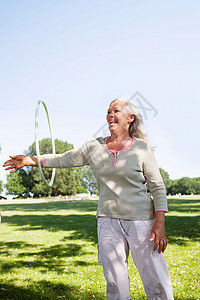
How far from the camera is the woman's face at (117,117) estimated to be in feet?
10.3

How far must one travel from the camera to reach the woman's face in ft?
10.3

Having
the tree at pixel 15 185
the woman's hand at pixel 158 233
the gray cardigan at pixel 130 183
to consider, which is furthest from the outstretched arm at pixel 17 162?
the tree at pixel 15 185

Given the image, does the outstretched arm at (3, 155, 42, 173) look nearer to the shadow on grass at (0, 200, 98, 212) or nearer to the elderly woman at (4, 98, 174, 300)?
the elderly woman at (4, 98, 174, 300)

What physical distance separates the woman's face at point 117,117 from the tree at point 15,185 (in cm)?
7915

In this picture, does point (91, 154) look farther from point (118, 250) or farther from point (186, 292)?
point (186, 292)

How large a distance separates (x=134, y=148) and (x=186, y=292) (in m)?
3.98

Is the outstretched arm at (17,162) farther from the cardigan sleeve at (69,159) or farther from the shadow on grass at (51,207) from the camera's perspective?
the shadow on grass at (51,207)

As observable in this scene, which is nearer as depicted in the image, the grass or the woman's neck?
the woman's neck

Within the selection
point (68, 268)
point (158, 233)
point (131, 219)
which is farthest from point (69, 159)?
point (68, 268)

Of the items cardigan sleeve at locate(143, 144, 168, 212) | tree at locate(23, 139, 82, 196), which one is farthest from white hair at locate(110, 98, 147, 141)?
tree at locate(23, 139, 82, 196)

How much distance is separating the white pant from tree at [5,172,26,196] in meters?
79.2

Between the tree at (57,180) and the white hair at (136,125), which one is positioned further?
the tree at (57,180)

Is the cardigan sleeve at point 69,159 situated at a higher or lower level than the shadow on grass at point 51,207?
higher

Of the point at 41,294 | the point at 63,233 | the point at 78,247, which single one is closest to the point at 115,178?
the point at 41,294
